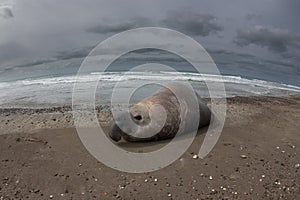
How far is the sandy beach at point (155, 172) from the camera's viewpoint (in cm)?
611

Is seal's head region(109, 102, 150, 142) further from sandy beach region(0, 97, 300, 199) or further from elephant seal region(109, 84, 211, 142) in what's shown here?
sandy beach region(0, 97, 300, 199)

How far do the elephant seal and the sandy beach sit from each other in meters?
0.28

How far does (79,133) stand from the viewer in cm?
873

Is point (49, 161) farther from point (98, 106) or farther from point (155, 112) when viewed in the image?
point (98, 106)

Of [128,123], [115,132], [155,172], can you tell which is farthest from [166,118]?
[155,172]

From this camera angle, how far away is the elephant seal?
8148 millimetres

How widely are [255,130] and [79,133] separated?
4.38 m

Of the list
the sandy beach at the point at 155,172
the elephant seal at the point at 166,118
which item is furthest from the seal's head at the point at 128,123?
the sandy beach at the point at 155,172

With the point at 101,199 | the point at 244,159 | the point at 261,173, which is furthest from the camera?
the point at 244,159

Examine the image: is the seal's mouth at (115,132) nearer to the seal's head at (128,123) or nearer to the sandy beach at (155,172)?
the seal's head at (128,123)

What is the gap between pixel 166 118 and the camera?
28.3 ft

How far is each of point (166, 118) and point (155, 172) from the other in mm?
2125

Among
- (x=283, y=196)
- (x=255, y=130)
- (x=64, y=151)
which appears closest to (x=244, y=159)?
(x=283, y=196)

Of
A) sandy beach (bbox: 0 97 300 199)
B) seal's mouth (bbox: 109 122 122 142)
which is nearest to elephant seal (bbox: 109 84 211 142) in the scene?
seal's mouth (bbox: 109 122 122 142)
